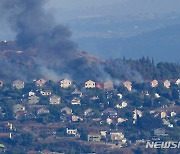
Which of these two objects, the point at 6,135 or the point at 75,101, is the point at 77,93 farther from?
the point at 6,135

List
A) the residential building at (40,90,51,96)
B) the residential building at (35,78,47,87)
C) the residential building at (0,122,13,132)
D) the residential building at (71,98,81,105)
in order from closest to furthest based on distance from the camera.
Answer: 1. the residential building at (0,122,13,132)
2. the residential building at (71,98,81,105)
3. the residential building at (40,90,51,96)
4. the residential building at (35,78,47,87)

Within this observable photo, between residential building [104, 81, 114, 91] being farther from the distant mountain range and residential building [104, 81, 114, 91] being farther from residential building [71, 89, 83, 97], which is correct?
the distant mountain range

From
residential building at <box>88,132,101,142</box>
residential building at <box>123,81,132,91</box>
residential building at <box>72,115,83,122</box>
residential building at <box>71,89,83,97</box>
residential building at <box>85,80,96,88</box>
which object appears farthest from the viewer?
residential building at <box>85,80,96,88</box>

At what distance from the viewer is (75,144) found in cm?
5491

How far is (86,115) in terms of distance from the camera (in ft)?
207

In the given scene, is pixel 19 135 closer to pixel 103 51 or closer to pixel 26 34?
pixel 26 34

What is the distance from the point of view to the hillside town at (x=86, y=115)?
5541 centimetres

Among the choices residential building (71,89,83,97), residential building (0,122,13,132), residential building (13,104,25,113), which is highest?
residential building (71,89,83,97)

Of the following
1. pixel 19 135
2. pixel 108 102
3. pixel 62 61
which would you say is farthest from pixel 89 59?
pixel 19 135

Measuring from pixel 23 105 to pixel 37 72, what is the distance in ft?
36.1

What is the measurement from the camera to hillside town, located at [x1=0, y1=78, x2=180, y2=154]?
2181 inches

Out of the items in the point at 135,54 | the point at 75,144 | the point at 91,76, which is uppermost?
the point at 135,54

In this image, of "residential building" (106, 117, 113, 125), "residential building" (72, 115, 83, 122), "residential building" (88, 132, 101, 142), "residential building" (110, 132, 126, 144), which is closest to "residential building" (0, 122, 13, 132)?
"residential building" (72, 115, 83, 122)

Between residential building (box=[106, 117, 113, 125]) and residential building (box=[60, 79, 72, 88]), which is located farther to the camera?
residential building (box=[60, 79, 72, 88])
